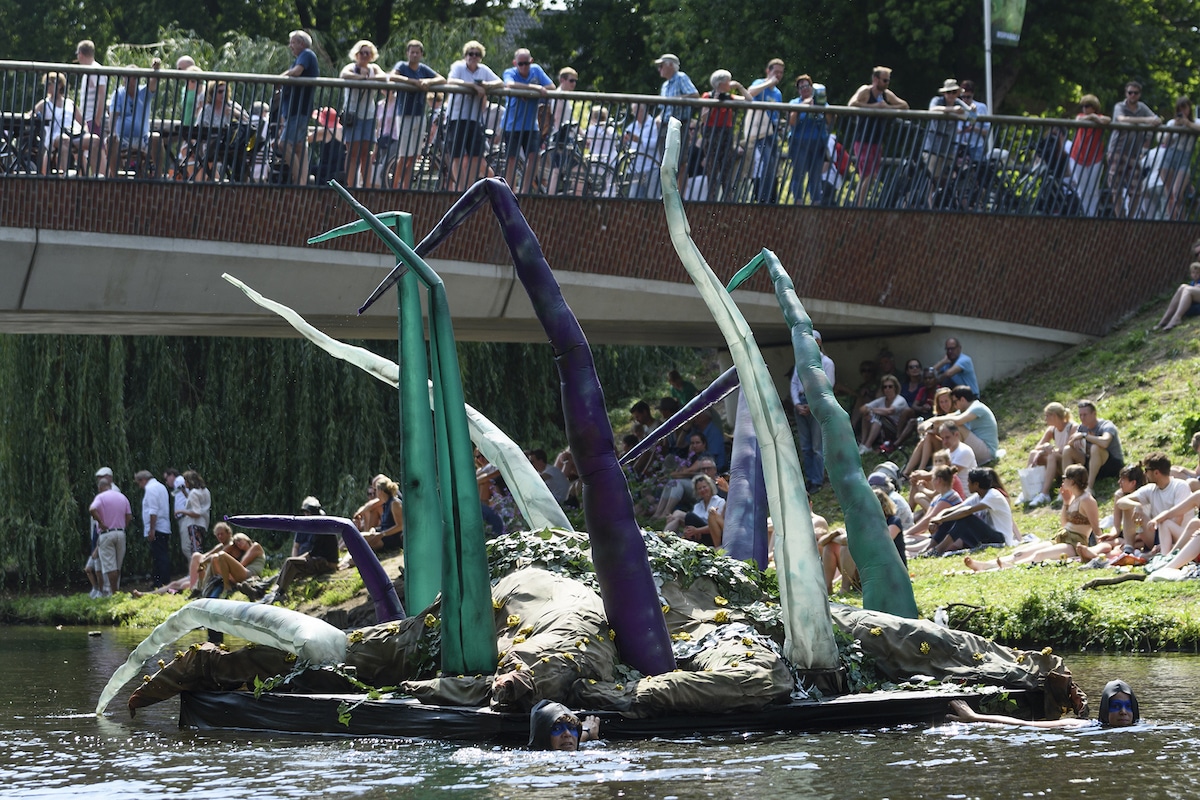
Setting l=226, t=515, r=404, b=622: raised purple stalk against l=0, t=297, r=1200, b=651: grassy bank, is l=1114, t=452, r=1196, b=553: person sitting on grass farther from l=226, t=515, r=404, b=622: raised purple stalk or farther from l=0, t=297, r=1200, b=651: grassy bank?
l=226, t=515, r=404, b=622: raised purple stalk

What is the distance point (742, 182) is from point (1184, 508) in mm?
9462

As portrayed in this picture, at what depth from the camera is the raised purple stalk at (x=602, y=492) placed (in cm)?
970

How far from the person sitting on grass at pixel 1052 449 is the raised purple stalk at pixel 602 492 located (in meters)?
9.31

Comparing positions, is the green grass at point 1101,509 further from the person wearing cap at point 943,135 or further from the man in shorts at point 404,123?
the man in shorts at point 404,123

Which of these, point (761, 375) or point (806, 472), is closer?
point (761, 375)

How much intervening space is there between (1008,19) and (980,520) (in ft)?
35.5

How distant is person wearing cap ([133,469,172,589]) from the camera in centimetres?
2405

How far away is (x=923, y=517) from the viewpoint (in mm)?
17812

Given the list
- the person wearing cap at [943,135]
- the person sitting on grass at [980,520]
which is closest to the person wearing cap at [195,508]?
the person wearing cap at [943,135]

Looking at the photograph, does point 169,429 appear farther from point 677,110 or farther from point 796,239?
point 796,239

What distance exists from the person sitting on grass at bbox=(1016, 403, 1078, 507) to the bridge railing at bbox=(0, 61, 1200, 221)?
5.66 metres

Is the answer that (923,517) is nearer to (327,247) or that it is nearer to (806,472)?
(806,472)

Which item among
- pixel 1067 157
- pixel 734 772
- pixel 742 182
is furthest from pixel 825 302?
pixel 734 772

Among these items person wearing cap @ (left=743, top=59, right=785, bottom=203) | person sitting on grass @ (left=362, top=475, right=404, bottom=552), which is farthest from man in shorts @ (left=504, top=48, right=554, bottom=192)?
person sitting on grass @ (left=362, top=475, right=404, bottom=552)
